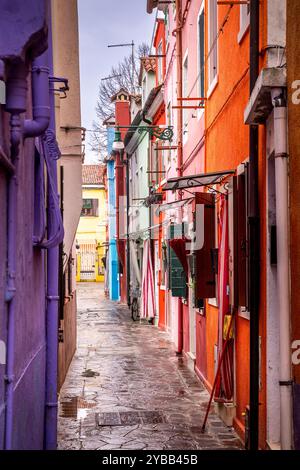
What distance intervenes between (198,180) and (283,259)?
431 centimetres

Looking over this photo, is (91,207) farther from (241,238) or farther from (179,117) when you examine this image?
(241,238)

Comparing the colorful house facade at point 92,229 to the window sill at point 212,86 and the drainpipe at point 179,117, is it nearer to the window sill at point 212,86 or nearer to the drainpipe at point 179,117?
the drainpipe at point 179,117

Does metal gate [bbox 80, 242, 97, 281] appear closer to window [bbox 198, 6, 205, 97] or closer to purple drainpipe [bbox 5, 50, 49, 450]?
window [bbox 198, 6, 205, 97]

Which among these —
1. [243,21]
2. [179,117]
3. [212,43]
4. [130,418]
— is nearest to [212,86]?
[212,43]

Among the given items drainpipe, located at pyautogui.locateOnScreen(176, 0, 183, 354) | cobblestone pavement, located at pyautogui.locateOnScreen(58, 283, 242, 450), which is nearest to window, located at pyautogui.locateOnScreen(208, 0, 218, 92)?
drainpipe, located at pyautogui.locateOnScreen(176, 0, 183, 354)

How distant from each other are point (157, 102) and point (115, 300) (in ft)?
62.0

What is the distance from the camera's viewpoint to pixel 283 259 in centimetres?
721

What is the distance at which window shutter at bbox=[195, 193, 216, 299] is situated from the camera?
39.4 ft

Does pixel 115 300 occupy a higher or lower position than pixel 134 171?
lower

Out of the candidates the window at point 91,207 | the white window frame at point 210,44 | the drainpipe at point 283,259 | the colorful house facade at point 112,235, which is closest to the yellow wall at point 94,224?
the window at point 91,207

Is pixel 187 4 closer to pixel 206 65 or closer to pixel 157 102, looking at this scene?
pixel 206 65

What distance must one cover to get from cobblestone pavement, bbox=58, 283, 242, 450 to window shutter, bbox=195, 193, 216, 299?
176cm

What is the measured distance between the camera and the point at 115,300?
42.2m
